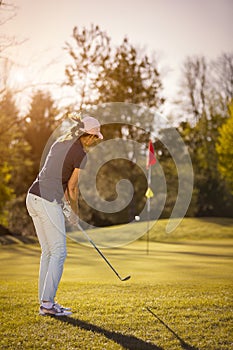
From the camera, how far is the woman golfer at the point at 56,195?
571 centimetres

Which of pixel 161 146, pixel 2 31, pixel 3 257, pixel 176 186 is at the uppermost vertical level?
pixel 2 31

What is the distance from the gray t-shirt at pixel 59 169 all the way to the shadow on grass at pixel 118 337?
1.29m

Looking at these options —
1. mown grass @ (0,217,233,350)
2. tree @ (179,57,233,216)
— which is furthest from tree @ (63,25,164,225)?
mown grass @ (0,217,233,350)

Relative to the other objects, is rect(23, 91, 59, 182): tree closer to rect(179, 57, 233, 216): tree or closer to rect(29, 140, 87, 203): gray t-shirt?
rect(179, 57, 233, 216): tree

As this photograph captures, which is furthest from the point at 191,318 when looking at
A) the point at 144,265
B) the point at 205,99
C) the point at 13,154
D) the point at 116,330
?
the point at 205,99

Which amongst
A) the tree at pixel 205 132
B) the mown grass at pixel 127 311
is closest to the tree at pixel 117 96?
the tree at pixel 205 132

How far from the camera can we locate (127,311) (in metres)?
6.02

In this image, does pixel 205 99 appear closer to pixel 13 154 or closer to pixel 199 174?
pixel 199 174

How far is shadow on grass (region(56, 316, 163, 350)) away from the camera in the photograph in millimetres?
4559

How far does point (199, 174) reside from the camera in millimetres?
33906

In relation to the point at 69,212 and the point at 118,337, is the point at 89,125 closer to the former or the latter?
the point at 69,212

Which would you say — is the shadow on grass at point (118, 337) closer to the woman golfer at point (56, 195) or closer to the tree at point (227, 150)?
the woman golfer at point (56, 195)

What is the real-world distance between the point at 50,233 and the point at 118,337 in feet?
4.81

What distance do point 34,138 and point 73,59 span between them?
21.4 feet
